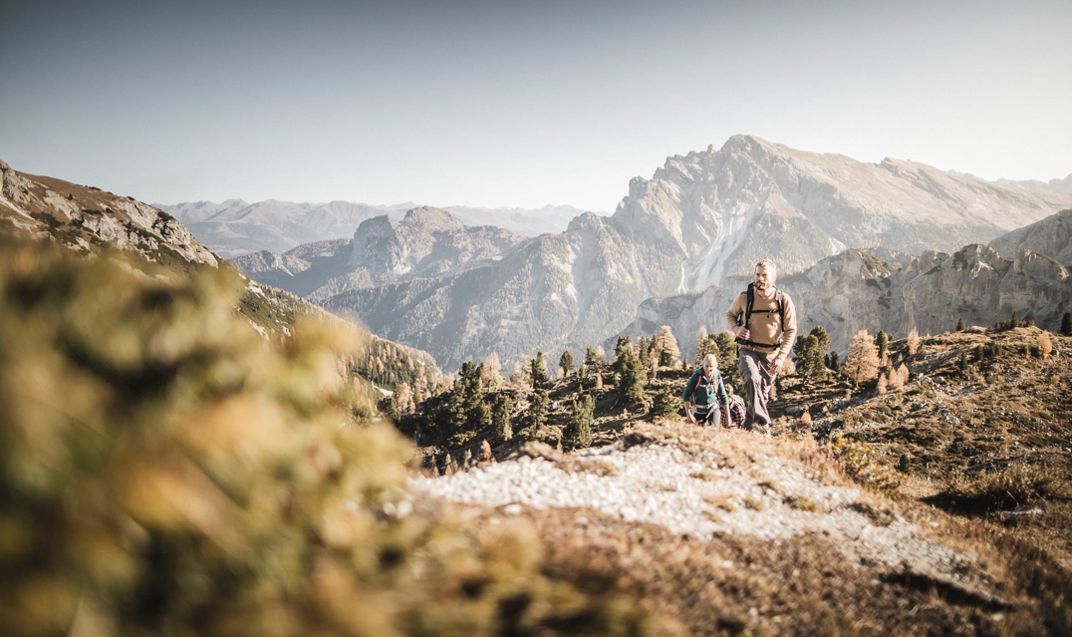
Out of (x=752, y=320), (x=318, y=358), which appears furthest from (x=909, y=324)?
(x=318, y=358)

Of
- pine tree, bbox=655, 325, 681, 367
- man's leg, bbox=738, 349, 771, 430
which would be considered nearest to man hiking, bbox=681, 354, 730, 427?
man's leg, bbox=738, 349, 771, 430

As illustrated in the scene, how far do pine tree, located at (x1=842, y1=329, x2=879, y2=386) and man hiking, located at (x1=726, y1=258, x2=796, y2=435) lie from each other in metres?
54.2

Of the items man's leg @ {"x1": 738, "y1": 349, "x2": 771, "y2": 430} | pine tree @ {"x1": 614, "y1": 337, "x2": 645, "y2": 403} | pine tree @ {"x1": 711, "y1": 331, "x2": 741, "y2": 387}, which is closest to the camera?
man's leg @ {"x1": 738, "y1": 349, "x2": 771, "y2": 430}

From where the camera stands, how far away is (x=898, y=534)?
7.70 meters

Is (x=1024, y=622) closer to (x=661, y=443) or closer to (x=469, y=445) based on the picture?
(x=661, y=443)

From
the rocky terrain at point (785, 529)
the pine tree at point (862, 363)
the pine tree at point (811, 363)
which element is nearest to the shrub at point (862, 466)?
the rocky terrain at point (785, 529)

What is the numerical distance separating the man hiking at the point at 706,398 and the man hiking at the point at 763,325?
5.01 feet

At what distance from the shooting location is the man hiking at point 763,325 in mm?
12336

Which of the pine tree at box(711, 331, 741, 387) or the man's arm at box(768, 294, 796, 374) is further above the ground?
the man's arm at box(768, 294, 796, 374)

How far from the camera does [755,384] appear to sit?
534 inches

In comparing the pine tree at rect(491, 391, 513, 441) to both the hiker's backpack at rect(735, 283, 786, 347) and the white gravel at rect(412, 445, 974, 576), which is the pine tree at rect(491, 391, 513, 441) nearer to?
the hiker's backpack at rect(735, 283, 786, 347)

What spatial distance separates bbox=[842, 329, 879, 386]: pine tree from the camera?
5653 centimetres

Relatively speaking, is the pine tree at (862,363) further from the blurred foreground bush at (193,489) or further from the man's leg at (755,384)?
the blurred foreground bush at (193,489)

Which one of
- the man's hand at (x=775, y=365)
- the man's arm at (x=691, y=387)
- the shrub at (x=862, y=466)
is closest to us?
the shrub at (x=862, y=466)
